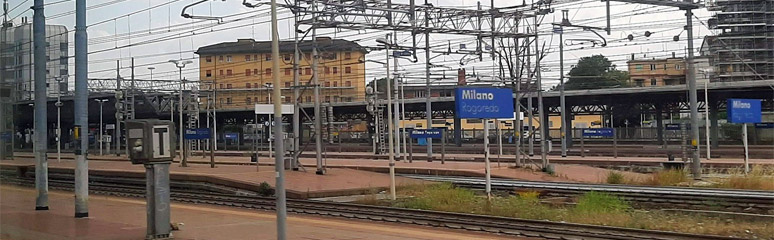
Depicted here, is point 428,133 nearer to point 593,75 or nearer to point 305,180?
point 305,180

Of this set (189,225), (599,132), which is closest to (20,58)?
(189,225)

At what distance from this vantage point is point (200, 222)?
17.4 meters

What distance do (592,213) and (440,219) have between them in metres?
3.52

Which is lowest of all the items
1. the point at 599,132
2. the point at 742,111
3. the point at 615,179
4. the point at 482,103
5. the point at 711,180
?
the point at 711,180

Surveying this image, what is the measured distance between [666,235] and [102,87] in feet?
205

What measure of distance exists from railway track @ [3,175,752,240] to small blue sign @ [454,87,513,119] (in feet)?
10.1

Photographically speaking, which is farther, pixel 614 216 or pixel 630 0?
pixel 630 0

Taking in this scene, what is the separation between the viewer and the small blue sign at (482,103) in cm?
2111

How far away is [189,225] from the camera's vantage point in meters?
16.7

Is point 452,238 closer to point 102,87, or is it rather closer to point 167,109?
point 167,109

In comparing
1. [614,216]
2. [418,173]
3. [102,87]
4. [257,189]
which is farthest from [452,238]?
[102,87]

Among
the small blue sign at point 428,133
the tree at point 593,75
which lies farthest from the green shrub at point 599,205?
the tree at point 593,75

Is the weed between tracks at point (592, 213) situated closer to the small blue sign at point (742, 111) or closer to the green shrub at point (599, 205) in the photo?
the green shrub at point (599, 205)

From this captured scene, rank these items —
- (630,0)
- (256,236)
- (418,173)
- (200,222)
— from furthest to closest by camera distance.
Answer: (418,173)
(630,0)
(200,222)
(256,236)
